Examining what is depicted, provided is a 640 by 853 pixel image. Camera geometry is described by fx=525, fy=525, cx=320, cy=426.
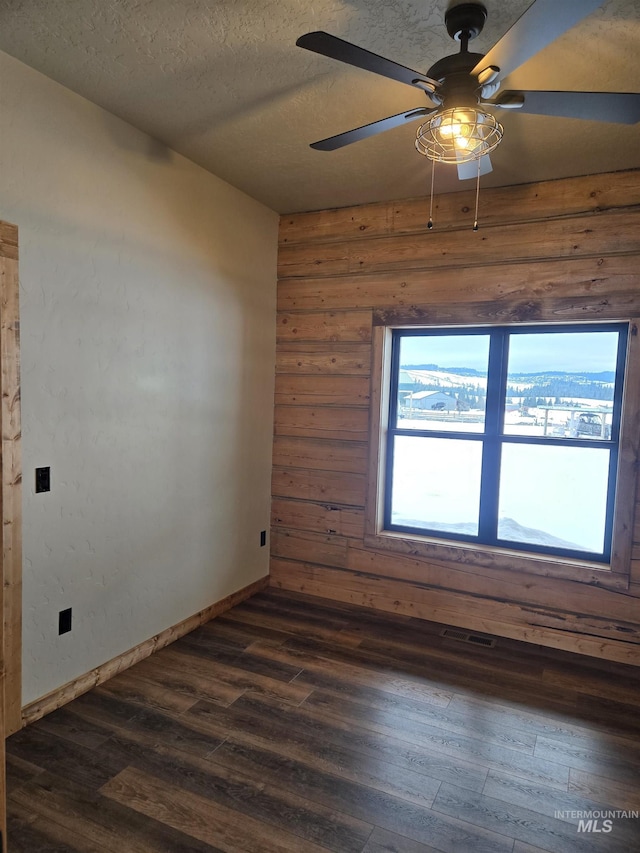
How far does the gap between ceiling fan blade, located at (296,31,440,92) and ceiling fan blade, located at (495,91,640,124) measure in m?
0.31

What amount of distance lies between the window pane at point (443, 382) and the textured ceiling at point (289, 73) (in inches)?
43.4

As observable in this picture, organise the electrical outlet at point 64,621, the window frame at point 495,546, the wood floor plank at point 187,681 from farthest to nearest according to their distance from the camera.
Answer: the window frame at point 495,546 < the wood floor plank at point 187,681 < the electrical outlet at point 64,621

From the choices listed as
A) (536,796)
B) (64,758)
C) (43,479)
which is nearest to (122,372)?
(43,479)

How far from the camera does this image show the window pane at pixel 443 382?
368 centimetres

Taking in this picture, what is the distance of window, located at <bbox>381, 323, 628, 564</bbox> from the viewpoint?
3336mm

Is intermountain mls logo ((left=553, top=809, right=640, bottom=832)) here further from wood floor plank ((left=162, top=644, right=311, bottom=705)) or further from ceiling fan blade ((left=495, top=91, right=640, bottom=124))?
ceiling fan blade ((left=495, top=91, right=640, bottom=124))

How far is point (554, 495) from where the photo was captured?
11.4ft

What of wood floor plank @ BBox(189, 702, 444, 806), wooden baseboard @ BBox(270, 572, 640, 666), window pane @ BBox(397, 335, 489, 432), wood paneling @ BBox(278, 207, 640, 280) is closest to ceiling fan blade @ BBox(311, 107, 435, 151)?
wood paneling @ BBox(278, 207, 640, 280)

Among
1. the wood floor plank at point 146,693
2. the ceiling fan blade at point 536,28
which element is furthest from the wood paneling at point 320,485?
the ceiling fan blade at point 536,28

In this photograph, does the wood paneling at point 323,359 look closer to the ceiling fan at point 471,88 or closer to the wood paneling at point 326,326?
the wood paneling at point 326,326

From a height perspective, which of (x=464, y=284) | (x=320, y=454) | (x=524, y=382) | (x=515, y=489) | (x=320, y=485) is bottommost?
(x=320, y=485)

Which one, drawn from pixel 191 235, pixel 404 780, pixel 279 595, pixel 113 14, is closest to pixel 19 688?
pixel 404 780

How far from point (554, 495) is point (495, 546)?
52 centimetres

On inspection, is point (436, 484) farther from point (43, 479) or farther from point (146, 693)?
point (43, 479)
